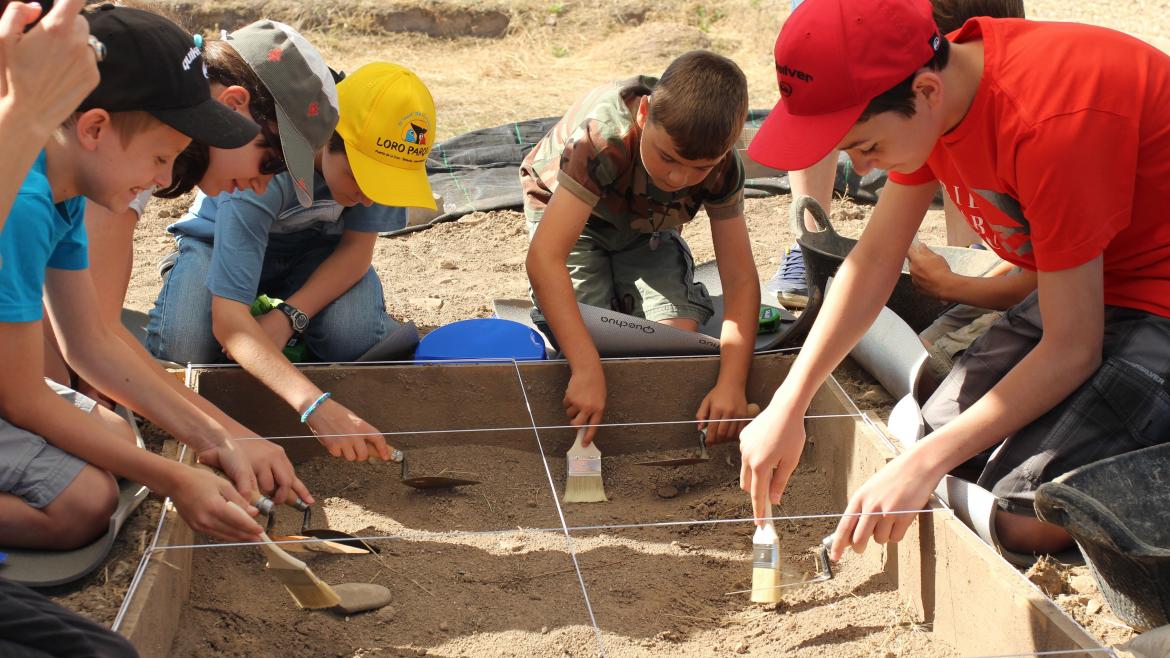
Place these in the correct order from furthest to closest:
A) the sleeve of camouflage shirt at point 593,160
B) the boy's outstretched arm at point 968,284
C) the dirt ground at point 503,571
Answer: the sleeve of camouflage shirt at point 593,160 < the boy's outstretched arm at point 968,284 < the dirt ground at point 503,571

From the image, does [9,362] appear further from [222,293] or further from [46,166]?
[222,293]

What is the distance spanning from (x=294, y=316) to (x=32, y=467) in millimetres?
957

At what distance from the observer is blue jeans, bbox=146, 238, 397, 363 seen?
2686 millimetres

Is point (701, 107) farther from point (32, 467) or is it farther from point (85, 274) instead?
point (32, 467)

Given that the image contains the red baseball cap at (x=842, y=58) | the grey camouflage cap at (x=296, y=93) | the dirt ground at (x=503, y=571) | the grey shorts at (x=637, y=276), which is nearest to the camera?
the red baseball cap at (x=842, y=58)

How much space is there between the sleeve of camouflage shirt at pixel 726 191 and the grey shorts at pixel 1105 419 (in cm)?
100

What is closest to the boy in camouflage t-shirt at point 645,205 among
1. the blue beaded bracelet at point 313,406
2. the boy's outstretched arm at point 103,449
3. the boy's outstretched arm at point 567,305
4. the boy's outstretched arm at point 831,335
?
the boy's outstretched arm at point 567,305

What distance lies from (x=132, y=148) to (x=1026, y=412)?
161 centimetres

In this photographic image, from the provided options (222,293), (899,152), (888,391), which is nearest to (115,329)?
(222,293)

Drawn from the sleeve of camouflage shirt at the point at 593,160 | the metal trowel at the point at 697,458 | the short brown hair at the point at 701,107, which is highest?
the short brown hair at the point at 701,107

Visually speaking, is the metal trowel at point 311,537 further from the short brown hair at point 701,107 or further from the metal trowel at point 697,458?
the short brown hair at point 701,107

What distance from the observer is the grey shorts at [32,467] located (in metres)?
1.84

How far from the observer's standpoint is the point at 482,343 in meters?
2.85

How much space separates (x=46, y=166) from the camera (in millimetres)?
1795
